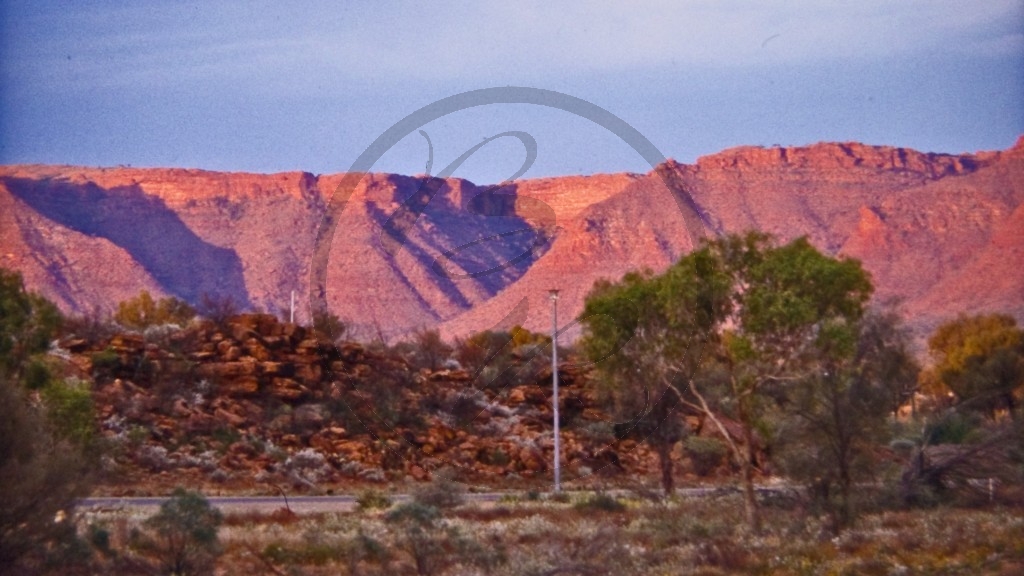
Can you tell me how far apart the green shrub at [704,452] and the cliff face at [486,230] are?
3066cm

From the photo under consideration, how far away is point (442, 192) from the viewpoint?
13475 centimetres

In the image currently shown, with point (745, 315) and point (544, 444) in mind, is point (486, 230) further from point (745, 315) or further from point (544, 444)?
point (745, 315)

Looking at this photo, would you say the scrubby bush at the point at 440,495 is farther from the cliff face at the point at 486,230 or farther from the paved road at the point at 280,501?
the cliff face at the point at 486,230

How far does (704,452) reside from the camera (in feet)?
140

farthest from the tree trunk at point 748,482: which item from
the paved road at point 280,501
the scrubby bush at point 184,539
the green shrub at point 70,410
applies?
the green shrub at point 70,410

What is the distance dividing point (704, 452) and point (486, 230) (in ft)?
226

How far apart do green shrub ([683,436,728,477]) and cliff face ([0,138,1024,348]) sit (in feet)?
101

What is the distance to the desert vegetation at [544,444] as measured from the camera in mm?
18516

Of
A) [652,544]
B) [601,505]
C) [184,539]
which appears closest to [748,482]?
[652,544]

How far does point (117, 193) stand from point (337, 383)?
95052mm

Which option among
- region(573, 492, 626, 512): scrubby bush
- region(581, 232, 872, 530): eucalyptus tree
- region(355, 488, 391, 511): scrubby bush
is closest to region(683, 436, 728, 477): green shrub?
region(581, 232, 872, 530): eucalyptus tree

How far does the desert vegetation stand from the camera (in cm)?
1852

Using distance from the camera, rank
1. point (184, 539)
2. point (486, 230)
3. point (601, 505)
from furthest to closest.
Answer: point (486, 230) < point (601, 505) < point (184, 539)

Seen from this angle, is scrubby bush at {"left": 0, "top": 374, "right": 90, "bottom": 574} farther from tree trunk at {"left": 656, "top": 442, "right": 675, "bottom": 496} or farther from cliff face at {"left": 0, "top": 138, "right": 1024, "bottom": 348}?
cliff face at {"left": 0, "top": 138, "right": 1024, "bottom": 348}
